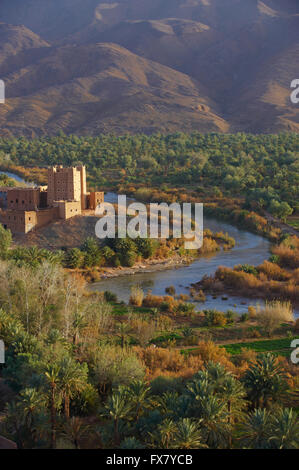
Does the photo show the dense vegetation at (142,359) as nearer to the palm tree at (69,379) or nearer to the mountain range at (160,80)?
the palm tree at (69,379)

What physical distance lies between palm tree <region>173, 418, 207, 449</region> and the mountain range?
9136cm

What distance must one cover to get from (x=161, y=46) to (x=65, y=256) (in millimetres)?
163189

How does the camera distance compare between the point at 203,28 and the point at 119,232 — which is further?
the point at 203,28

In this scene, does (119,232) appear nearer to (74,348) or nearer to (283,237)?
(283,237)

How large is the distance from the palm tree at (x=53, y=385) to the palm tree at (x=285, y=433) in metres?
4.69

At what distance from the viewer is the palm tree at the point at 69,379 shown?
1268 centimetres

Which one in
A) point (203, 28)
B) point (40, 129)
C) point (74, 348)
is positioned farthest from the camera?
point (203, 28)

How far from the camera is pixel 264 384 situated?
13.4 metres

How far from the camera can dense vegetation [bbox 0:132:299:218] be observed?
4994 centimetres

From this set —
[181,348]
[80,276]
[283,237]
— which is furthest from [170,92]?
[181,348]

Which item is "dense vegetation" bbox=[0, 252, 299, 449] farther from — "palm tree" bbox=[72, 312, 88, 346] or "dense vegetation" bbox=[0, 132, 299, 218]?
"dense vegetation" bbox=[0, 132, 299, 218]

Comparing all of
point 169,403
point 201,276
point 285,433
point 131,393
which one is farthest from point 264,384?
point 201,276

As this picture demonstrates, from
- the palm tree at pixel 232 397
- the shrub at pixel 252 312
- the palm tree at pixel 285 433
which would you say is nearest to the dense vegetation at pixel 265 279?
the shrub at pixel 252 312

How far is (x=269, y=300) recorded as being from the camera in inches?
Result: 968
